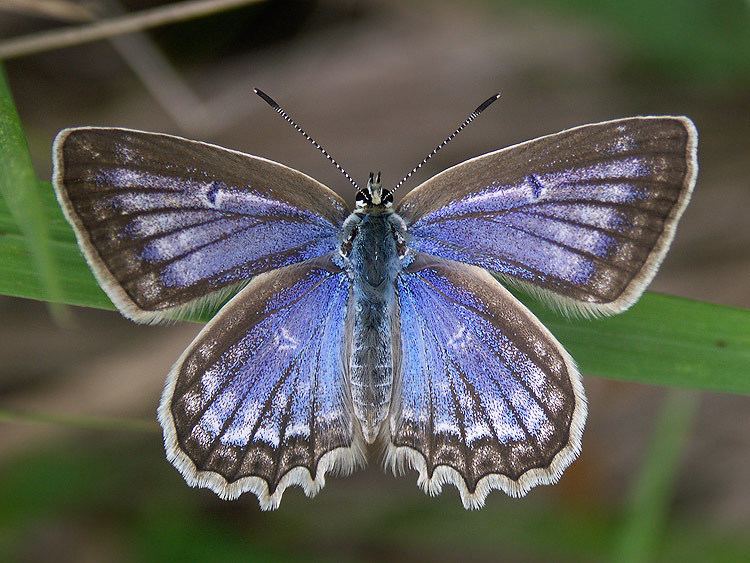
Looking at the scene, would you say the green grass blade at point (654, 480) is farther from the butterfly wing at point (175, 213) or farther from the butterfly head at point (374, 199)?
the butterfly wing at point (175, 213)

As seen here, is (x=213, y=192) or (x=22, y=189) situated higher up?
(x=22, y=189)

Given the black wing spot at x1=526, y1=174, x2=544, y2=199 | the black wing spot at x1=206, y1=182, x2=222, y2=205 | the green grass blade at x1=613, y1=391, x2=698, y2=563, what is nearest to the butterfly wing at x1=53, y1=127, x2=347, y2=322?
the black wing spot at x1=206, y1=182, x2=222, y2=205

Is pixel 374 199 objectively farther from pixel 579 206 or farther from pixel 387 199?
pixel 579 206

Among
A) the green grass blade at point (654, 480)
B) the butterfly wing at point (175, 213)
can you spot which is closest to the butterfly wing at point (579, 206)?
the butterfly wing at point (175, 213)

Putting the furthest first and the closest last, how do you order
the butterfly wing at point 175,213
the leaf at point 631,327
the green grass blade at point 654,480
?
the green grass blade at point 654,480
the leaf at point 631,327
the butterfly wing at point 175,213

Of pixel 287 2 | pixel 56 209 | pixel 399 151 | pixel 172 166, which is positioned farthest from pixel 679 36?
pixel 56 209

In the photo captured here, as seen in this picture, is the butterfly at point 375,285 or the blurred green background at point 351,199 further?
the blurred green background at point 351,199

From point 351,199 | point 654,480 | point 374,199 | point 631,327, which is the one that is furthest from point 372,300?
point 351,199
